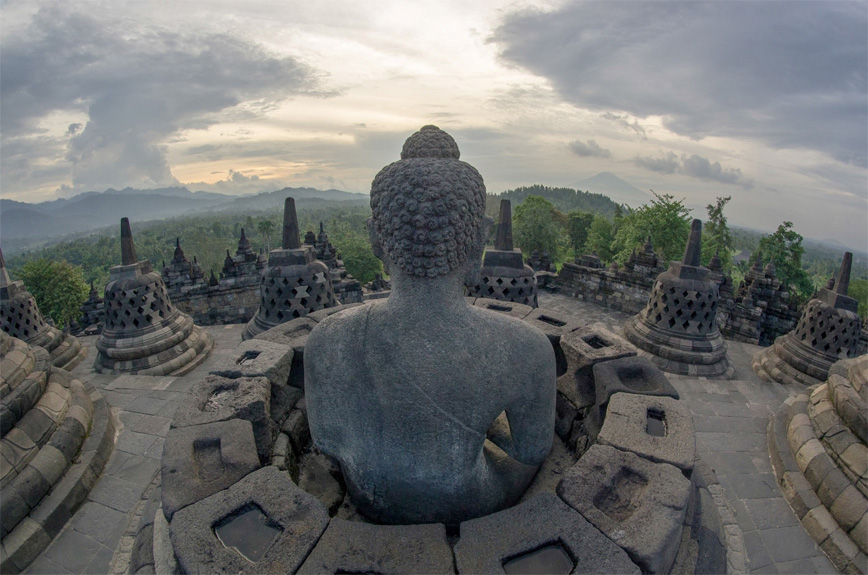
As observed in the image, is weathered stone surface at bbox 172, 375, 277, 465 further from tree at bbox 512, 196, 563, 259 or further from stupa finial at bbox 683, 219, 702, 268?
tree at bbox 512, 196, 563, 259

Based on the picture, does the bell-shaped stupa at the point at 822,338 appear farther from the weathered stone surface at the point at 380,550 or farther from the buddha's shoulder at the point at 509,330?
the weathered stone surface at the point at 380,550

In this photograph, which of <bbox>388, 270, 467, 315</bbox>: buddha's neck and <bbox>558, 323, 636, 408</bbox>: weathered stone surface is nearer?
<bbox>388, 270, 467, 315</bbox>: buddha's neck

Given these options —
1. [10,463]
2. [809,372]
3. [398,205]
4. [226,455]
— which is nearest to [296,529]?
[226,455]

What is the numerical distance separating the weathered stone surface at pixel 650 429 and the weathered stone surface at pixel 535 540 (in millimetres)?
703

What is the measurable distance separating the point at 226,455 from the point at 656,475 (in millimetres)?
2464

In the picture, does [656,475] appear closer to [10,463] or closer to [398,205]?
[398,205]

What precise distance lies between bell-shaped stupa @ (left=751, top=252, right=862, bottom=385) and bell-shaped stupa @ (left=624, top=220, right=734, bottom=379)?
854 millimetres

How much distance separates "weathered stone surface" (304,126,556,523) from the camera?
2.04 meters

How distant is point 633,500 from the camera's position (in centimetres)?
227

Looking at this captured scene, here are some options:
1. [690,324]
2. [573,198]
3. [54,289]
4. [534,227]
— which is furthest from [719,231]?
[573,198]

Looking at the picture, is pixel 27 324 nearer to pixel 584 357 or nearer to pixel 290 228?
pixel 290 228

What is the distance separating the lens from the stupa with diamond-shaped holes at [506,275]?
22.1ft

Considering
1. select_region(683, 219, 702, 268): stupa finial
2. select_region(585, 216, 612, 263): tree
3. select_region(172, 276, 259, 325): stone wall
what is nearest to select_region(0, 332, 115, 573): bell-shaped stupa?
select_region(172, 276, 259, 325): stone wall

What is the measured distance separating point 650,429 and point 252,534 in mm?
2485
